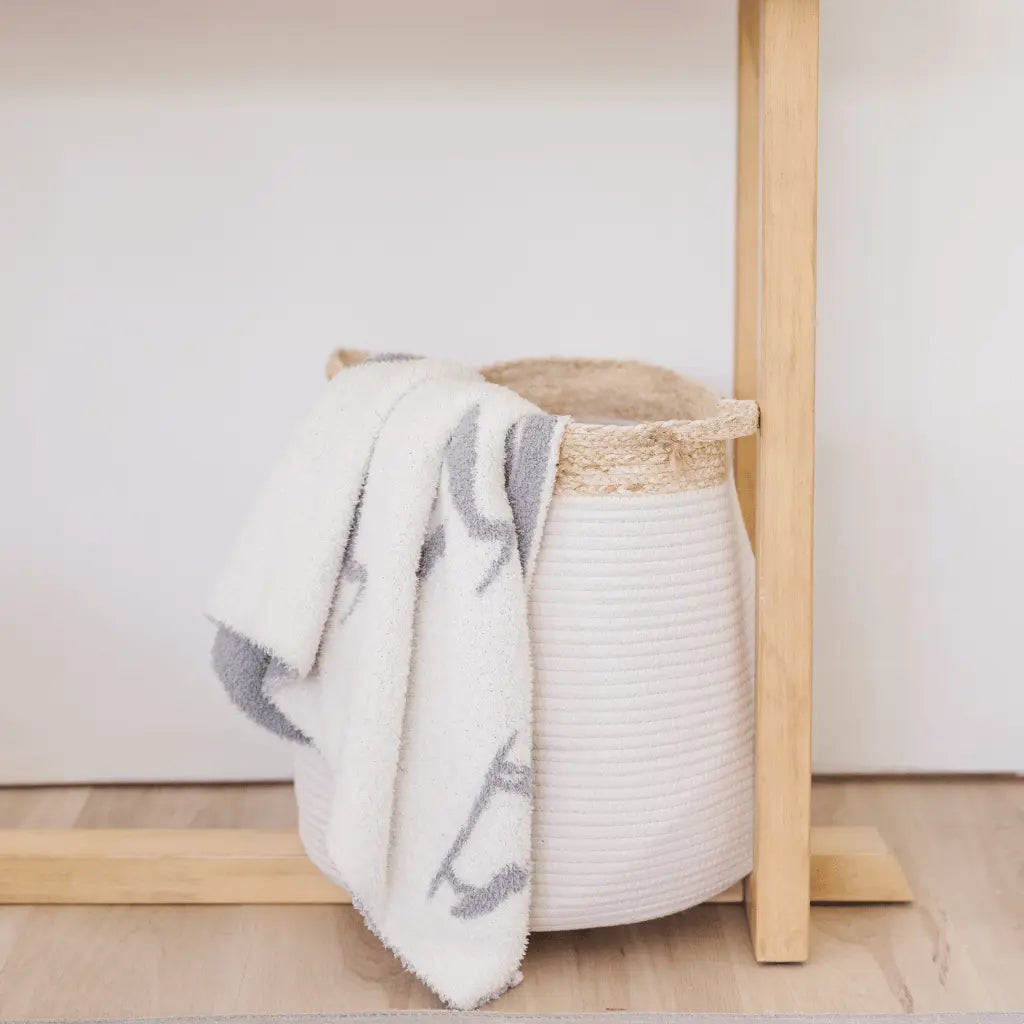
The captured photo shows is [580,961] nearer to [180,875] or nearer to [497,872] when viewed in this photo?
[497,872]

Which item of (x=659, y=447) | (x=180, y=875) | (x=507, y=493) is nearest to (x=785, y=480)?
(x=659, y=447)

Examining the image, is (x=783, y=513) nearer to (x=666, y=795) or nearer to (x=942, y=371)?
(x=666, y=795)

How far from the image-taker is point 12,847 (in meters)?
1.14

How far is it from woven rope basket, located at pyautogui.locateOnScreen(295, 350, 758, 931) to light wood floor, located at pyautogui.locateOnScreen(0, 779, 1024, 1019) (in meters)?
0.05

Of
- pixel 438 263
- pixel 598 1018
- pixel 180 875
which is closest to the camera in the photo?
pixel 598 1018

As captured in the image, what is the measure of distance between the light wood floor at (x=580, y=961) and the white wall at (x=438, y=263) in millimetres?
310

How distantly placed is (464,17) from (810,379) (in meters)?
0.55

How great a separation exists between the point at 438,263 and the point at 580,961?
0.67 m

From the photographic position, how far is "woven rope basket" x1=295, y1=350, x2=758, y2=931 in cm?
97

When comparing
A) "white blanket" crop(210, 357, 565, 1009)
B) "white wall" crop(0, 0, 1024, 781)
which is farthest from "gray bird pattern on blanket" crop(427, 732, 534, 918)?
"white wall" crop(0, 0, 1024, 781)

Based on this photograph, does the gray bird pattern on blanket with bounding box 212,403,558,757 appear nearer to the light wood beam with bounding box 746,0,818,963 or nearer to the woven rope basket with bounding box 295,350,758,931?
the woven rope basket with bounding box 295,350,758,931

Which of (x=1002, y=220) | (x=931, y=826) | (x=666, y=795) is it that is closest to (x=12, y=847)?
(x=666, y=795)

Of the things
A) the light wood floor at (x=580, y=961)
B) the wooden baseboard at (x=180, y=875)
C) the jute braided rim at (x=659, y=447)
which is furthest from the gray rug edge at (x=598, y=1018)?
the jute braided rim at (x=659, y=447)

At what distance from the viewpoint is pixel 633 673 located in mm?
978
